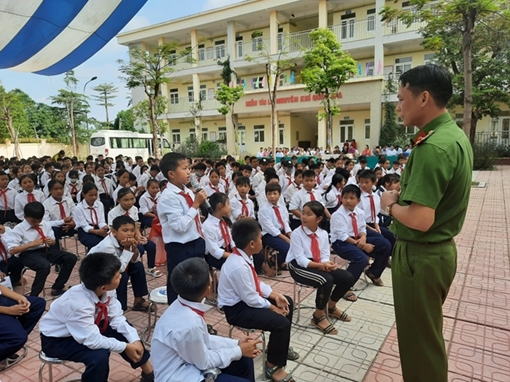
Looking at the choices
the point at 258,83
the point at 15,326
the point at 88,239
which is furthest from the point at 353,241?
the point at 258,83

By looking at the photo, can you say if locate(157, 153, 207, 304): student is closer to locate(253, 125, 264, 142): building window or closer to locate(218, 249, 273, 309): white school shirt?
locate(218, 249, 273, 309): white school shirt

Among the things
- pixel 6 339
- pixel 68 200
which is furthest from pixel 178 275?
pixel 68 200

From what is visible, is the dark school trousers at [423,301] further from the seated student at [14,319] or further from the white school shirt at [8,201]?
the white school shirt at [8,201]

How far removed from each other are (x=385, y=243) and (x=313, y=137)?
69.7ft

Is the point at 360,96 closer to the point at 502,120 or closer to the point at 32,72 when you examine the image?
the point at 502,120

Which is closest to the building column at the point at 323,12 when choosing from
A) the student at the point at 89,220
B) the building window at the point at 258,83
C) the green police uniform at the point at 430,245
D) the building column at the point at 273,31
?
the building column at the point at 273,31

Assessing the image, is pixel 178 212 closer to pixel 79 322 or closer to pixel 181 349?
pixel 79 322

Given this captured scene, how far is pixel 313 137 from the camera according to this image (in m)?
24.6

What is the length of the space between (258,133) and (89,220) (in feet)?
65.9

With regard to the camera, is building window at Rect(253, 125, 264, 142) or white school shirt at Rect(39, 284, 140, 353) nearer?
white school shirt at Rect(39, 284, 140, 353)

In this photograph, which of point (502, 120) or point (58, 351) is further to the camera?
point (502, 120)

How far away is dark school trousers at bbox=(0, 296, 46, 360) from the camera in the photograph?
226 centimetres

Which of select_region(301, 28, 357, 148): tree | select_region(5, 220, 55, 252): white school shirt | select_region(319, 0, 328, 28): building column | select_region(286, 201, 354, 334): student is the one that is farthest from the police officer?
select_region(319, 0, 328, 28): building column

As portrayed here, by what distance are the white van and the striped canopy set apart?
14.6m
